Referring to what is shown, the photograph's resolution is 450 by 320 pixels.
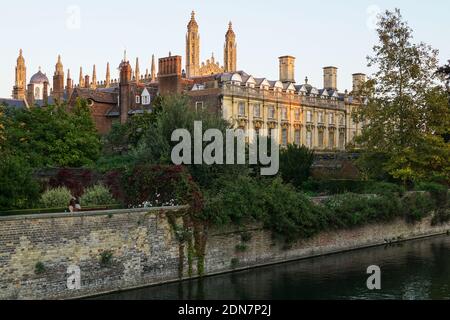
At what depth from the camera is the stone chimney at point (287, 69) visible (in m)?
70.5

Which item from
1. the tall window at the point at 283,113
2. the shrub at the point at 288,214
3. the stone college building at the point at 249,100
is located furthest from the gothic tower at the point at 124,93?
the shrub at the point at 288,214

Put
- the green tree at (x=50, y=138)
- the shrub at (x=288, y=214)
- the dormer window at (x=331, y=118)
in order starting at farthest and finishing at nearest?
the dormer window at (x=331, y=118)
the green tree at (x=50, y=138)
the shrub at (x=288, y=214)

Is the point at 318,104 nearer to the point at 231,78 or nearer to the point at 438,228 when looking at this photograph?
the point at 231,78

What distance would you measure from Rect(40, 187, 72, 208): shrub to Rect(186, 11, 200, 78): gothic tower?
8377 cm

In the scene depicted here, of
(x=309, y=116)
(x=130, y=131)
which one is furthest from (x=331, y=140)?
(x=130, y=131)

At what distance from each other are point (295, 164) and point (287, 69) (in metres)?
27.8

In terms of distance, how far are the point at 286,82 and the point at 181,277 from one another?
4733 centimetres

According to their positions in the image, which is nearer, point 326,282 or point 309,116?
point 326,282

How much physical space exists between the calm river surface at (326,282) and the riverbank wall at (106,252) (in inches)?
26.4

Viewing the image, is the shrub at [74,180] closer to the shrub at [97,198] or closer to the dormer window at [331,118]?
the shrub at [97,198]

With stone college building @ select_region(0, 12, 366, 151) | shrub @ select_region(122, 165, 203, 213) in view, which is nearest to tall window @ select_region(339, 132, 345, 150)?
stone college building @ select_region(0, 12, 366, 151)

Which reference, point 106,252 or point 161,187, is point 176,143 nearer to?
point 161,187

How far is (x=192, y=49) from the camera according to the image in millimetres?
109250

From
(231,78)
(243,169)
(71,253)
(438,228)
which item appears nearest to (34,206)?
(71,253)
